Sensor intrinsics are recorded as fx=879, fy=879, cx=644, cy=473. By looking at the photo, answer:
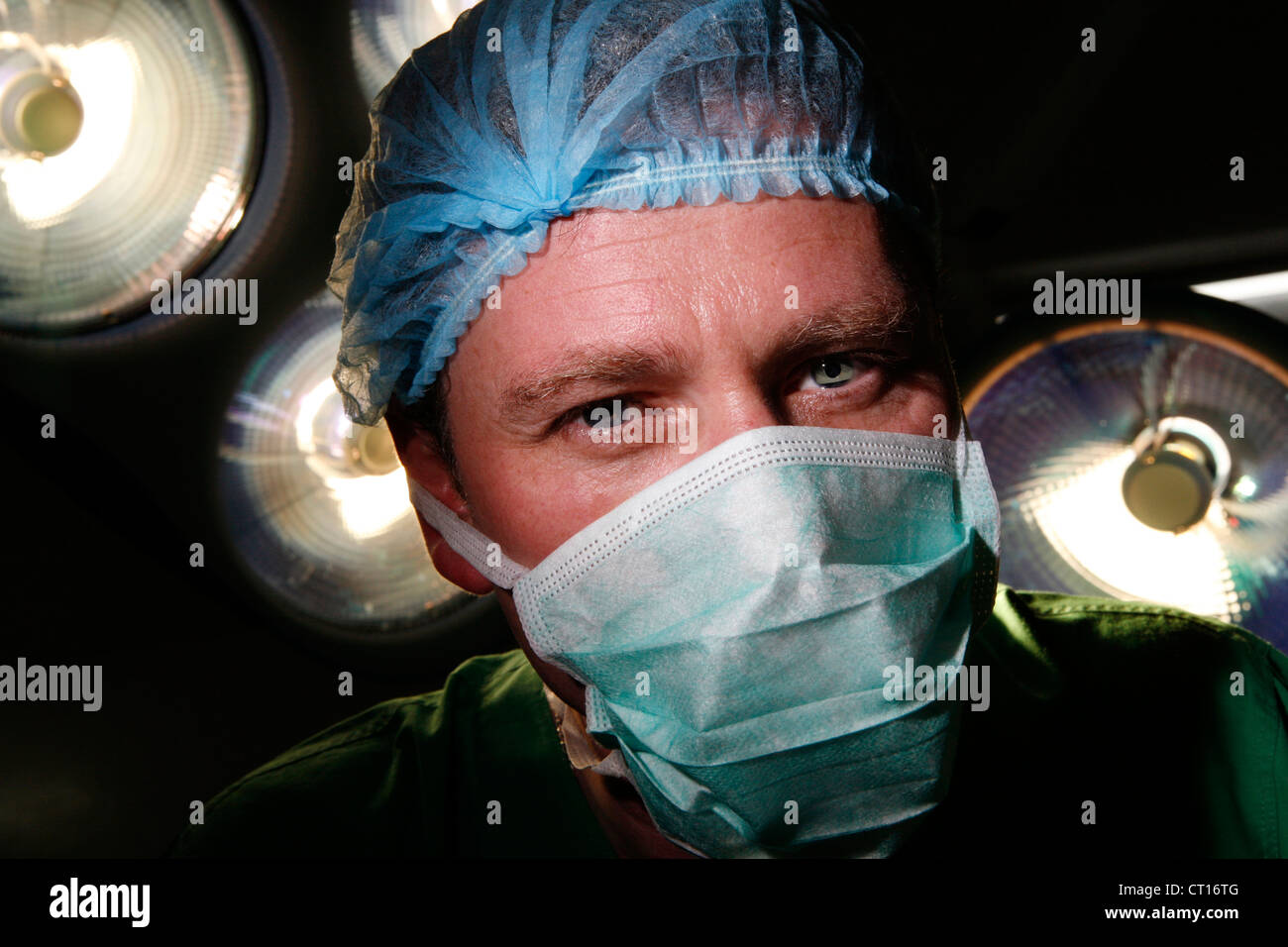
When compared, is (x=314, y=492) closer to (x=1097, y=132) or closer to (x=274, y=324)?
(x=274, y=324)

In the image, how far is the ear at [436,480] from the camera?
1.31 metres

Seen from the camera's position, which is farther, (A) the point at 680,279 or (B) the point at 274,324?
(B) the point at 274,324

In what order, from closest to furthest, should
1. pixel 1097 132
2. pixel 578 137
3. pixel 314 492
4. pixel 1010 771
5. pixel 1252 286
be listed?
pixel 578 137 → pixel 1010 771 → pixel 314 492 → pixel 1252 286 → pixel 1097 132

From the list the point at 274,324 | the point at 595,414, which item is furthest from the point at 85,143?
the point at 595,414

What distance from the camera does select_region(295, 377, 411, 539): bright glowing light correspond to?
167 centimetres

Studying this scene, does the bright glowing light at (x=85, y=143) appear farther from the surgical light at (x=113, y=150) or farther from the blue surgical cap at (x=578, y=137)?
the blue surgical cap at (x=578, y=137)

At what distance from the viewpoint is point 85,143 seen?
4.51ft

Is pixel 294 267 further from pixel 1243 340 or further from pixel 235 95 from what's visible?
pixel 1243 340

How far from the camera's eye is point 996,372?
1681mm

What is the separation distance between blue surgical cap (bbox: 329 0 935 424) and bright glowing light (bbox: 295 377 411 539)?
0.46 m

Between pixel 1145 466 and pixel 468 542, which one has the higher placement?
pixel 1145 466

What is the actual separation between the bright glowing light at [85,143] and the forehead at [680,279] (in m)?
0.75

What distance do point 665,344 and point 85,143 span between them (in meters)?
1.03

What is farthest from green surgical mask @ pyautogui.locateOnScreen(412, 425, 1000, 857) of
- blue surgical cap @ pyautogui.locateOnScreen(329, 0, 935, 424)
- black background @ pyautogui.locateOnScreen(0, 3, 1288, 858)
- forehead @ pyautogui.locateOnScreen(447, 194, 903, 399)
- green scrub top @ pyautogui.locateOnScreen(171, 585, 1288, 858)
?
black background @ pyautogui.locateOnScreen(0, 3, 1288, 858)
